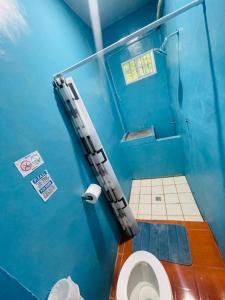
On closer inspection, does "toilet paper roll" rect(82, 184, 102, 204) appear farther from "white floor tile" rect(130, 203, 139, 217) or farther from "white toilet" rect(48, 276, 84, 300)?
"white floor tile" rect(130, 203, 139, 217)

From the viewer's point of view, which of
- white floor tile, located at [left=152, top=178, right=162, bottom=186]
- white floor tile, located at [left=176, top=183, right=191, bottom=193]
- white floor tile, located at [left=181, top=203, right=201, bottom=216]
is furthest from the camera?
white floor tile, located at [left=152, top=178, right=162, bottom=186]

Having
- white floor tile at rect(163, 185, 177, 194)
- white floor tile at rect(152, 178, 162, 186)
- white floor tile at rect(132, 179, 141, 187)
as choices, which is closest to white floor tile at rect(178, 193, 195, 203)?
white floor tile at rect(163, 185, 177, 194)

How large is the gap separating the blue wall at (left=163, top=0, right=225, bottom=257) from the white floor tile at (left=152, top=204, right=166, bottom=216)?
21.6 inches

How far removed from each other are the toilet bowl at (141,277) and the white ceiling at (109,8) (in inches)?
111

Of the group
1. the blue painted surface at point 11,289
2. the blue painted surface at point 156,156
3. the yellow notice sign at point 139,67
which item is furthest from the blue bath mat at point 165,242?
the yellow notice sign at point 139,67

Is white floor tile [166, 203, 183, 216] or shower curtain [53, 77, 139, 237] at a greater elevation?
shower curtain [53, 77, 139, 237]

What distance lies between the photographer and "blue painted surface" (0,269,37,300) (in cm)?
63

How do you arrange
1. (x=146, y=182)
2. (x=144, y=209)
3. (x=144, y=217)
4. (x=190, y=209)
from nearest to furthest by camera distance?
(x=190, y=209)
(x=144, y=217)
(x=144, y=209)
(x=146, y=182)

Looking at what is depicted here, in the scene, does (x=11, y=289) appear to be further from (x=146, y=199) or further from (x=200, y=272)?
(x=146, y=199)

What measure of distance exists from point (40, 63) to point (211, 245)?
92.7 inches

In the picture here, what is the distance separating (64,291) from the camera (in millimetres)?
846

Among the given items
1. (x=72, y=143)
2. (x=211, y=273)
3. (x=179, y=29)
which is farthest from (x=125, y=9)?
(x=211, y=273)

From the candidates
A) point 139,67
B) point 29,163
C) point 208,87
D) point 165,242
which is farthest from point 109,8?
point 165,242

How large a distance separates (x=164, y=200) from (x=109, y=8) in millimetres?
3013
